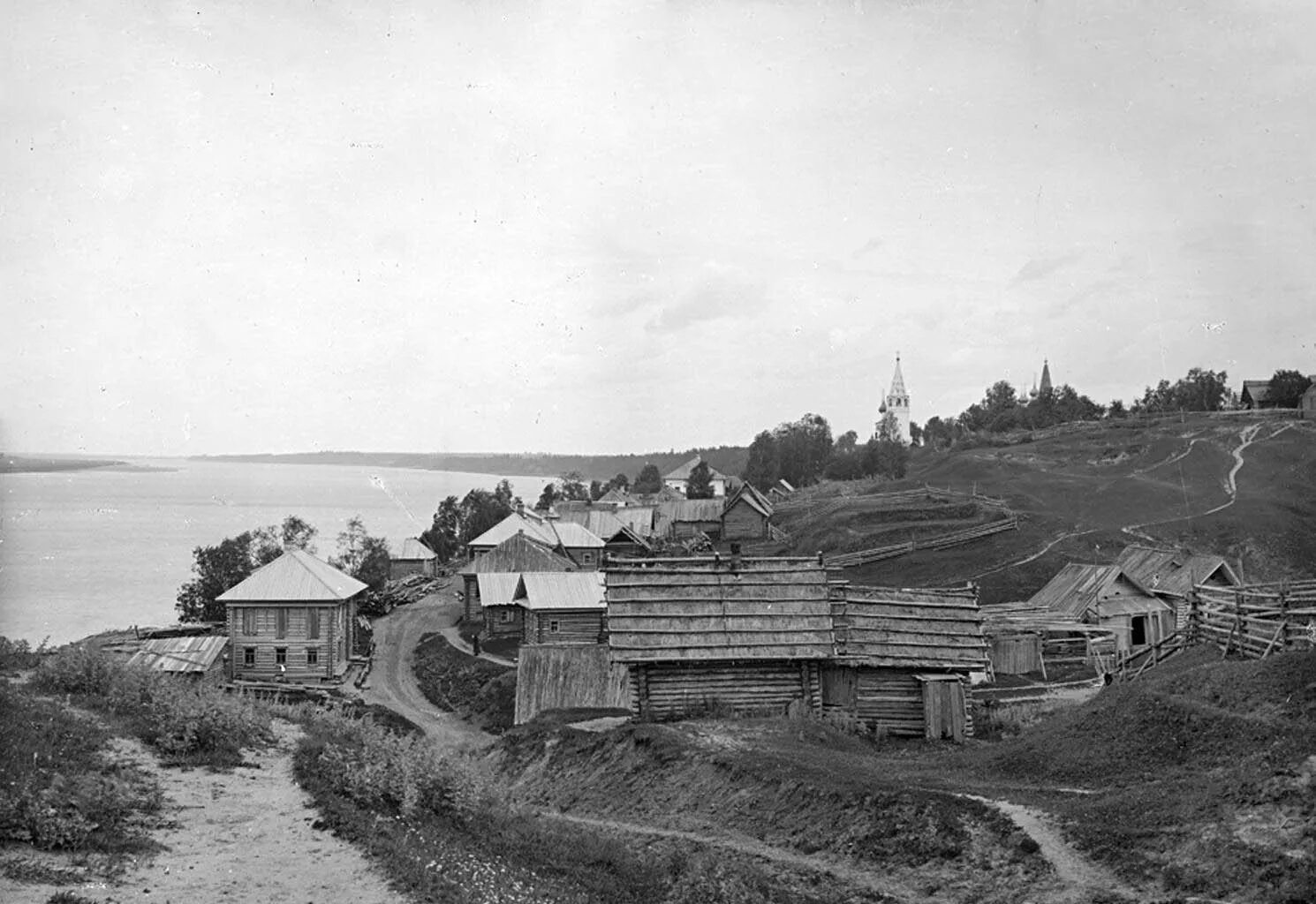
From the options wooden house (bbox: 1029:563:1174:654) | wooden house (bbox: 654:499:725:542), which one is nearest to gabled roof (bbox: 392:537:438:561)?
wooden house (bbox: 654:499:725:542)

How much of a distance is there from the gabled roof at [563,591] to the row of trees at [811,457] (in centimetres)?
6672

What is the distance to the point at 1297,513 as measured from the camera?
69.5 metres

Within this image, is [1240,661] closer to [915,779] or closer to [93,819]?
[915,779]

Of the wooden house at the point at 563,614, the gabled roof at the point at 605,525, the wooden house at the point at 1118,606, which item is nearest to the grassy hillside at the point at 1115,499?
the wooden house at the point at 1118,606

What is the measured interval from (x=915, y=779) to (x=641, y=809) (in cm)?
543

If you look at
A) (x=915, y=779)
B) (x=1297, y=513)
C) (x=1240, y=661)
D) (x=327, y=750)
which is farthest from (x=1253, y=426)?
(x=327, y=750)

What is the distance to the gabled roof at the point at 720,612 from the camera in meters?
26.5

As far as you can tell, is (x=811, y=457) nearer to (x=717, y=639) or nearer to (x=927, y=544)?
(x=927, y=544)

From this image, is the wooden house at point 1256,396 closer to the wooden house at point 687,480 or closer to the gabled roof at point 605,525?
the wooden house at point 687,480

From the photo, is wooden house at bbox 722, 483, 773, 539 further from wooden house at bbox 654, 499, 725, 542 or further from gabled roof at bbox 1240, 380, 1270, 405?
gabled roof at bbox 1240, 380, 1270, 405

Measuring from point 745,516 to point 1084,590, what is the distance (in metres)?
43.4

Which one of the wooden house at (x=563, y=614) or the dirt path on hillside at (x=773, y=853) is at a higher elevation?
the wooden house at (x=563, y=614)

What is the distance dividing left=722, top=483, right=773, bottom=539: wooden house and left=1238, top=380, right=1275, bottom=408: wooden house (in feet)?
226

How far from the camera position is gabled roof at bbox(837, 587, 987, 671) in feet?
88.6
